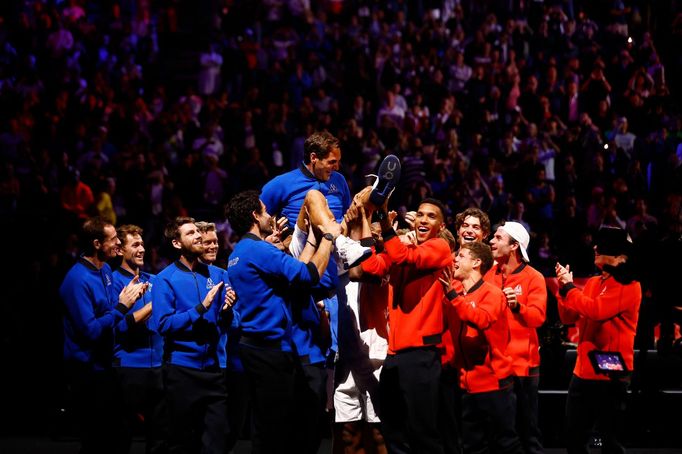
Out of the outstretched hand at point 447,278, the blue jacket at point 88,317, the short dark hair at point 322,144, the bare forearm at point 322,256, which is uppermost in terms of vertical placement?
the short dark hair at point 322,144

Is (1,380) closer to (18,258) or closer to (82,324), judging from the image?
(18,258)

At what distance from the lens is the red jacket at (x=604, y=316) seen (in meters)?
7.52

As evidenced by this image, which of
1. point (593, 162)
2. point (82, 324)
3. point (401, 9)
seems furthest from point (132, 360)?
point (401, 9)

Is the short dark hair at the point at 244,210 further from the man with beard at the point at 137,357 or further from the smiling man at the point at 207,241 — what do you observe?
the man with beard at the point at 137,357

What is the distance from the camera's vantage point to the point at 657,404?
9.79 metres

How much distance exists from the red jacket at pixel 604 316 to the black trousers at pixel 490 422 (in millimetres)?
868

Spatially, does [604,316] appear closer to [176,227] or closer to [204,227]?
[204,227]

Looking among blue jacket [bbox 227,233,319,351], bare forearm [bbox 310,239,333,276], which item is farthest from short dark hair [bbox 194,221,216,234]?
bare forearm [bbox 310,239,333,276]

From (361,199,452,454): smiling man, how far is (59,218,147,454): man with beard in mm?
1964

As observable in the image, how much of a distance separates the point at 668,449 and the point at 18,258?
25.0 ft

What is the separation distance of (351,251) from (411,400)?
1.08 metres

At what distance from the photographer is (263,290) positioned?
6.14m

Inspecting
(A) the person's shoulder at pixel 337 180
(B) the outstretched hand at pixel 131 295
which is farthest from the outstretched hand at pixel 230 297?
(A) the person's shoulder at pixel 337 180

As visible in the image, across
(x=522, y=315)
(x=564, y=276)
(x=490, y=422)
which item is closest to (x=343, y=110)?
(x=564, y=276)
